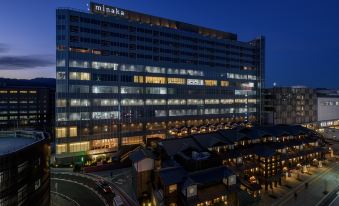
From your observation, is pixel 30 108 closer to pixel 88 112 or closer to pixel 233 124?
pixel 88 112

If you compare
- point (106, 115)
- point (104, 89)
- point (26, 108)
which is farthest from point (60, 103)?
point (26, 108)

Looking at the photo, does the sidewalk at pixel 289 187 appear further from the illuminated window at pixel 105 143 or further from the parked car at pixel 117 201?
the illuminated window at pixel 105 143

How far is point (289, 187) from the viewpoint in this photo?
197 feet

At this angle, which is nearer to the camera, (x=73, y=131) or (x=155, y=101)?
(x=73, y=131)

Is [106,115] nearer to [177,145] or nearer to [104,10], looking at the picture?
[177,145]

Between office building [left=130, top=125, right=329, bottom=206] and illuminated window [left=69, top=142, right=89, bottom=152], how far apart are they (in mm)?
31533

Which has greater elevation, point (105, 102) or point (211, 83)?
point (211, 83)

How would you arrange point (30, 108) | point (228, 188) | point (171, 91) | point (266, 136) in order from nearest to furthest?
point (228, 188), point (266, 136), point (171, 91), point (30, 108)

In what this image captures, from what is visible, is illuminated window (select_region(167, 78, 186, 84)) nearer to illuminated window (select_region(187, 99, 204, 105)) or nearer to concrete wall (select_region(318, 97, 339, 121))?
illuminated window (select_region(187, 99, 204, 105))

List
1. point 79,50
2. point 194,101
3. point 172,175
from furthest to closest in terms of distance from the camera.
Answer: point 194,101, point 79,50, point 172,175

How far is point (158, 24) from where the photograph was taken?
106750 millimetres

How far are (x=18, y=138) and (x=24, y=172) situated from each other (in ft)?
57.7

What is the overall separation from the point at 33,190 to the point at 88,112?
2141 inches

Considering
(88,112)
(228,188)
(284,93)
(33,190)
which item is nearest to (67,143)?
(88,112)
